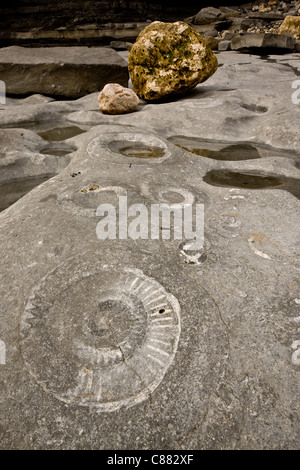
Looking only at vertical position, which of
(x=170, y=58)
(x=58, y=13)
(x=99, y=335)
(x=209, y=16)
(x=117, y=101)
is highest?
(x=58, y=13)

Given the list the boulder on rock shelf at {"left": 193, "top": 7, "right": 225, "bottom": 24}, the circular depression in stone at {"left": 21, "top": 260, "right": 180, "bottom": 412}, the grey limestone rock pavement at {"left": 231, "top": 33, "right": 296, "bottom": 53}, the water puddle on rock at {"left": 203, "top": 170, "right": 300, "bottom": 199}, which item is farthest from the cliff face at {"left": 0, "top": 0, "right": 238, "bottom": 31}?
the circular depression in stone at {"left": 21, "top": 260, "right": 180, "bottom": 412}

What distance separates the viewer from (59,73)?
540 cm

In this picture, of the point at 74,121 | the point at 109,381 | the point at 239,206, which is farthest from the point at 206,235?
the point at 74,121

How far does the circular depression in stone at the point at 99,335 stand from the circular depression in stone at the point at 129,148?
1.45 m

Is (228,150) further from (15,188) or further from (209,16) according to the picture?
(209,16)

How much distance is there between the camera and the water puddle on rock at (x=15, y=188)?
2.55 m

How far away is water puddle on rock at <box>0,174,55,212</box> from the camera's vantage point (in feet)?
8.38

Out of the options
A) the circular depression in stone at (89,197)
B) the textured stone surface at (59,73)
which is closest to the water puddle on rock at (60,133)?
the textured stone surface at (59,73)

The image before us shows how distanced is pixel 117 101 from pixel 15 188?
85.1 inches

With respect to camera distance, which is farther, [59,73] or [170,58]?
[59,73]

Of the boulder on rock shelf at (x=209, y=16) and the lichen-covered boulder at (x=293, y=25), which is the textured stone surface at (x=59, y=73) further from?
the boulder on rock shelf at (x=209, y=16)

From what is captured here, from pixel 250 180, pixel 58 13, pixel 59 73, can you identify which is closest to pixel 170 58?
pixel 59 73

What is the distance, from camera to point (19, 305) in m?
1.43

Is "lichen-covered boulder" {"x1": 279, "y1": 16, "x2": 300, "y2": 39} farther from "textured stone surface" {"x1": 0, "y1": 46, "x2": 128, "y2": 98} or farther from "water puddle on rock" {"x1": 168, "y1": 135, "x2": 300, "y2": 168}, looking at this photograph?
"water puddle on rock" {"x1": 168, "y1": 135, "x2": 300, "y2": 168}
